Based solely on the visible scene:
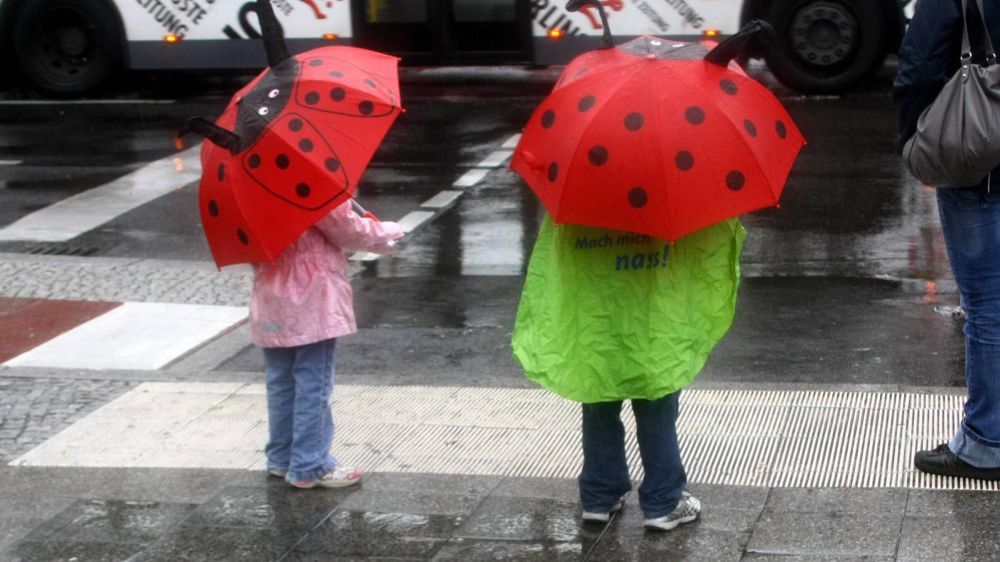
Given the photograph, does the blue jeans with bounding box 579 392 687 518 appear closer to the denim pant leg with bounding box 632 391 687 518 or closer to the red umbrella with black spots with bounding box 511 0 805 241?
the denim pant leg with bounding box 632 391 687 518

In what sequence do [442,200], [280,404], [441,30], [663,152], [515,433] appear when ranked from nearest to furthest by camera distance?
[663,152]
[280,404]
[515,433]
[442,200]
[441,30]

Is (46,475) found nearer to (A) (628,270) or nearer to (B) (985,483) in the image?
(A) (628,270)

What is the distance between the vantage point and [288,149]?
515 centimetres

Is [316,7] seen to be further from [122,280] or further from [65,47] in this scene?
[122,280]

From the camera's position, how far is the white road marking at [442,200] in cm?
1154

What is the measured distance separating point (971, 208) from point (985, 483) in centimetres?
94

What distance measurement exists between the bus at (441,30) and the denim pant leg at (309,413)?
1051 centimetres

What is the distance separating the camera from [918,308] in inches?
324

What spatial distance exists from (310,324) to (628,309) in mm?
1247

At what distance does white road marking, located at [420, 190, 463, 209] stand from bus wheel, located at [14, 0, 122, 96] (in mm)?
6843

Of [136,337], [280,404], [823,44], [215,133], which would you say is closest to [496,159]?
[823,44]

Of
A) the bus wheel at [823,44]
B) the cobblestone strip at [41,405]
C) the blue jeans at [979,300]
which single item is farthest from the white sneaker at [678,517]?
the bus wheel at [823,44]

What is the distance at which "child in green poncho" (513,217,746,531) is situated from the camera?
15.7 ft

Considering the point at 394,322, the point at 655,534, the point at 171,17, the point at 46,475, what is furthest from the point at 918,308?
the point at 171,17
